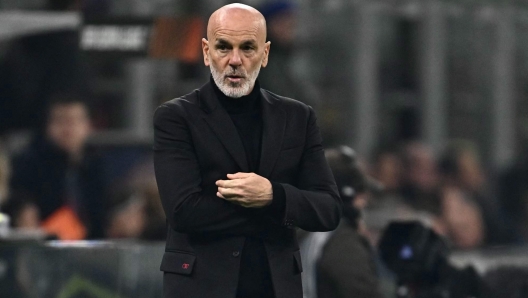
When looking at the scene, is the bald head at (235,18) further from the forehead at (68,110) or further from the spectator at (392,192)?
the spectator at (392,192)

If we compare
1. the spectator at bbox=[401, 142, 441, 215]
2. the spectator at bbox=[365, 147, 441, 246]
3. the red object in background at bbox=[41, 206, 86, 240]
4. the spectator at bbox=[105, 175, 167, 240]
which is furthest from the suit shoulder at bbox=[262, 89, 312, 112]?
the spectator at bbox=[401, 142, 441, 215]

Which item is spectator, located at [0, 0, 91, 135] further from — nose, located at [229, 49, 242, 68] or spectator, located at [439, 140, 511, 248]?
nose, located at [229, 49, 242, 68]

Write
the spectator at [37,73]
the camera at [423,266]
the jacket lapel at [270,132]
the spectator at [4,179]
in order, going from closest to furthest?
the jacket lapel at [270,132], the camera at [423,266], the spectator at [4,179], the spectator at [37,73]

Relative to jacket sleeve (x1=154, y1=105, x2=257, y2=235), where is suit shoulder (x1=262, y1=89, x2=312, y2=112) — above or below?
above

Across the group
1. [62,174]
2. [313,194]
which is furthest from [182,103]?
[62,174]

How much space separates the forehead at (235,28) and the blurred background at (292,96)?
3246 millimetres

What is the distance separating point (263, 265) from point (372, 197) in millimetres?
8758

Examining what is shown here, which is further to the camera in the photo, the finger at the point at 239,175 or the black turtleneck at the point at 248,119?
the black turtleneck at the point at 248,119

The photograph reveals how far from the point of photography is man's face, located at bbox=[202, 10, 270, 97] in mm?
3953

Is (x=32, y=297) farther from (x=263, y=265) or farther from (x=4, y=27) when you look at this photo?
(x=263, y=265)

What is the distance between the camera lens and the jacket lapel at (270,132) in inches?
159

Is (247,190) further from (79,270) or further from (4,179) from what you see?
(4,179)

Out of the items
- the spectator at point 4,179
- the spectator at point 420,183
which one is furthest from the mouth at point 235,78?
the spectator at point 420,183

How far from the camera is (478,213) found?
43.6 feet
